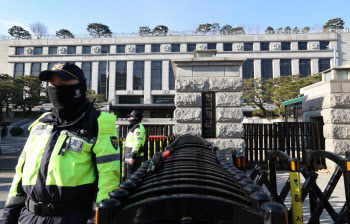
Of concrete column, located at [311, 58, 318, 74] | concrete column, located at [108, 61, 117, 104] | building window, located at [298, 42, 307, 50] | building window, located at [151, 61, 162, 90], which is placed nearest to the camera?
concrete column, located at [311, 58, 318, 74]

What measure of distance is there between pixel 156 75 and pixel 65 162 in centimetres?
4654

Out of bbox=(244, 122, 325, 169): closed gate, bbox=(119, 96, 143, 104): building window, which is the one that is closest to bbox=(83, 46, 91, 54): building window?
bbox=(119, 96, 143, 104): building window

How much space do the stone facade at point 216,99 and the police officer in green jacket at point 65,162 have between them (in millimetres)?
5034

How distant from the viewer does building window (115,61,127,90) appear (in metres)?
47.5

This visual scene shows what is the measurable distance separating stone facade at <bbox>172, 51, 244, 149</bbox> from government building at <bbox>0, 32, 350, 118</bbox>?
3885cm

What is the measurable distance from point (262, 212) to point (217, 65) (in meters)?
6.42

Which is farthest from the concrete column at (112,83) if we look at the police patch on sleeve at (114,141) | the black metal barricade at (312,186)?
the police patch on sleeve at (114,141)

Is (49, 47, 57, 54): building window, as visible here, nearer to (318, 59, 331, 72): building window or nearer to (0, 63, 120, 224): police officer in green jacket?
(0, 63, 120, 224): police officer in green jacket

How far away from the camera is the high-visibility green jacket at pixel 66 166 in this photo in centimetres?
162

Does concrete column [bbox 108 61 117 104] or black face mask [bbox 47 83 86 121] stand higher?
concrete column [bbox 108 61 117 104]

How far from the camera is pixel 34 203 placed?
1.63 metres

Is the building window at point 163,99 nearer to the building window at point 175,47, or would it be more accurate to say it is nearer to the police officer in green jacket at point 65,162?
the building window at point 175,47

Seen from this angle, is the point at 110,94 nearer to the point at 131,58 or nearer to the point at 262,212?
the point at 131,58

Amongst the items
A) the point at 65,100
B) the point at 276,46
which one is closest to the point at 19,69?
the point at 276,46
